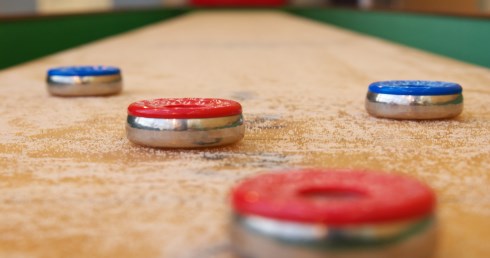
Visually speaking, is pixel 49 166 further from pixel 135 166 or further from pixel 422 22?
pixel 422 22

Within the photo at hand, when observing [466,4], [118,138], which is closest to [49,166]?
[118,138]

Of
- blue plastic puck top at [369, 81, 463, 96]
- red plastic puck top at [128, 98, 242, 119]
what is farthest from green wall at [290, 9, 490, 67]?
red plastic puck top at [128, 98, 242, 119]

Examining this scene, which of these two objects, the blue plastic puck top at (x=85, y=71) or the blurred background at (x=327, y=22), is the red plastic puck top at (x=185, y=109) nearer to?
the blue plastic puck top at (x=85, y=71)

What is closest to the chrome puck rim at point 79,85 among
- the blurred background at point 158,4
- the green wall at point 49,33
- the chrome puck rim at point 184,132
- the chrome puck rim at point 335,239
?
the chrome puck rim at point 184,132

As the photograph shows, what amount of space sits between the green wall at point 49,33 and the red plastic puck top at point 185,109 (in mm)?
2157

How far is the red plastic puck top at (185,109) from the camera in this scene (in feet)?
4.42

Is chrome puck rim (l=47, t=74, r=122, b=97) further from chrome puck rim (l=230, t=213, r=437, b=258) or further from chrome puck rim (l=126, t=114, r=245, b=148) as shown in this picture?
chrome puck rim (l=230, t=213, r=437, b=258)

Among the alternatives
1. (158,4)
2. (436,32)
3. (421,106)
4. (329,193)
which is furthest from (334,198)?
(158,4)

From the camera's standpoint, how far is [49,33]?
170 inches

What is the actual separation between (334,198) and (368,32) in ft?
17.0

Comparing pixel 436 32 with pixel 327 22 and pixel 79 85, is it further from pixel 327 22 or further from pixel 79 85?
pixel 327 22

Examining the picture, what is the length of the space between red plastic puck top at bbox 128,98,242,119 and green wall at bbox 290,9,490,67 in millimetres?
1904

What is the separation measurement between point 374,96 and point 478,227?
847 mm

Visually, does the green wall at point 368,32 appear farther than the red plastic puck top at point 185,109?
Yes
